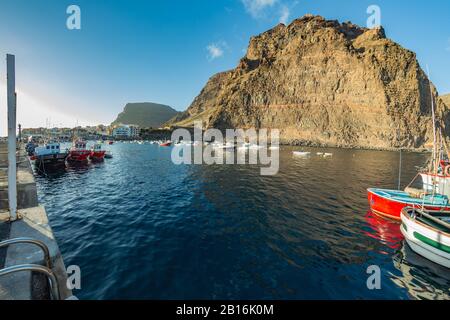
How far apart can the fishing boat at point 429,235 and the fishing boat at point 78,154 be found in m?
52.3

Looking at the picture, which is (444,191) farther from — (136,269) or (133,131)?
(133,131)

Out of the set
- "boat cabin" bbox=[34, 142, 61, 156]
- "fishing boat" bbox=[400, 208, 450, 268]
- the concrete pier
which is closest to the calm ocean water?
"fishing boat" bbox=[400, 208, 450, 268]

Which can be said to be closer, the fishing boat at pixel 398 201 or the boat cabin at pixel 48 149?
the fishing boat at pixel 398 201

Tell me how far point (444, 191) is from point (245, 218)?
63.4ft

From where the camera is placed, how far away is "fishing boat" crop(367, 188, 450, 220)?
14.0 meters

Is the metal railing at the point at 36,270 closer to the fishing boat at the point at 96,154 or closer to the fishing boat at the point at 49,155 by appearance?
the fishing boat at the point at 49,155

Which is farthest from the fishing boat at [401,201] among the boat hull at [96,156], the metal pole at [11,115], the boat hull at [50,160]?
the boat hull at [96,156]

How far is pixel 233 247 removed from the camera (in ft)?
35.0

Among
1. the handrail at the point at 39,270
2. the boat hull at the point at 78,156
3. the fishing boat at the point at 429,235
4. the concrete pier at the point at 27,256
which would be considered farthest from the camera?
the boat hull at the point at 78,156

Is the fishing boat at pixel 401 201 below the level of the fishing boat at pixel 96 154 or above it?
below

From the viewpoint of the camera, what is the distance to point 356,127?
12100cm

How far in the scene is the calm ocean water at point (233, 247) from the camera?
7.71 m

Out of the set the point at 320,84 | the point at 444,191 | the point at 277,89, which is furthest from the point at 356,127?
the point at 444,191
